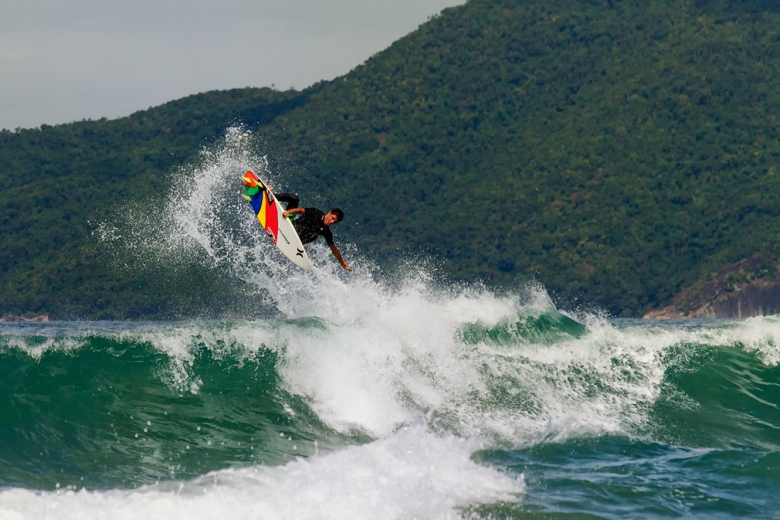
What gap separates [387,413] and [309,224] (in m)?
3.25

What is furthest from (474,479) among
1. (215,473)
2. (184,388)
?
(184,388)

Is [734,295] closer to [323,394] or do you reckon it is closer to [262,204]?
[262,204]

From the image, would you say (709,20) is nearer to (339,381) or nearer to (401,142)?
(401,142)

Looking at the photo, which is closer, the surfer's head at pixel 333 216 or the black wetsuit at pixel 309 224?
the surfer's head at pixel 333 216

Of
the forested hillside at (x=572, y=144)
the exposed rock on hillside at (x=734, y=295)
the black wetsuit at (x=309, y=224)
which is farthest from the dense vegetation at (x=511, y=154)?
the black wetsuit at (x=309, y=224)

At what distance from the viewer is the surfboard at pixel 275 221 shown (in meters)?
14.7

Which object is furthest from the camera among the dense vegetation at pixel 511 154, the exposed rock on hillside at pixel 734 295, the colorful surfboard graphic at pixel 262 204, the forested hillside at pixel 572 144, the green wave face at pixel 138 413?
the forested hillside at pixel 572 144

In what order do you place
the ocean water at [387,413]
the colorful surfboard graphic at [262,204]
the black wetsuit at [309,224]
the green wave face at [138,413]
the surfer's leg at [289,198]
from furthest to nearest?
the colorful surfboard graphic at [262,204], the black wetsuit at [309,224], the surfer's leg at [289,198], the green wave face at [138,413], the ocean water at [387,413]

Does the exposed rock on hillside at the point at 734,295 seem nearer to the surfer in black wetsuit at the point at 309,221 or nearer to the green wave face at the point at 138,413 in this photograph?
the surfer in black wetsuit at the point at 309,221

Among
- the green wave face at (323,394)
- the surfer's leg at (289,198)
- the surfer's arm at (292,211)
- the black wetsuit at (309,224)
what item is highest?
the surfer's leg at (289,198)

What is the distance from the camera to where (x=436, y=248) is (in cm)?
8938

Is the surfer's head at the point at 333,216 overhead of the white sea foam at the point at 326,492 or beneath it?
overhead

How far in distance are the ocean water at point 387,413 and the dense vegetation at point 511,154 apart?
5521cm

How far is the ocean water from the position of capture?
9.33 metres
